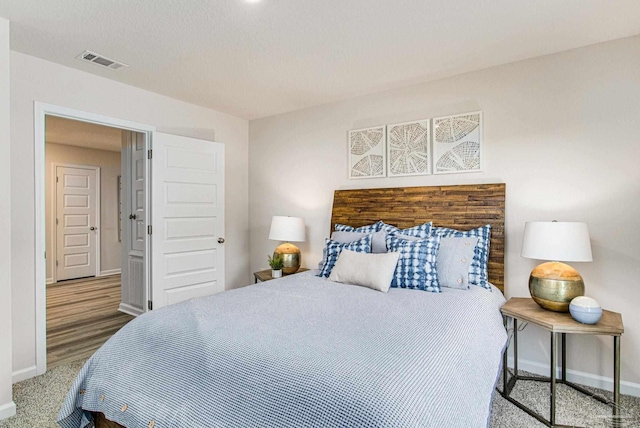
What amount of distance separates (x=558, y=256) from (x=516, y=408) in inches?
39.4

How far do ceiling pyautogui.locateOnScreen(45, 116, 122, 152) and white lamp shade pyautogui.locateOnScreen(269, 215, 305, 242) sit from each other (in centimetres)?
272

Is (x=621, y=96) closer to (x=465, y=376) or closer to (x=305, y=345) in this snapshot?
(x=465, y=376)

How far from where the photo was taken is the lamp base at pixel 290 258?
361 cm

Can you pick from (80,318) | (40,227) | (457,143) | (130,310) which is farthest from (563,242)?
(80,318)

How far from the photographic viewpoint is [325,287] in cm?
243

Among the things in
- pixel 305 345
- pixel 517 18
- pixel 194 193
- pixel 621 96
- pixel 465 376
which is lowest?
pixel 465 376

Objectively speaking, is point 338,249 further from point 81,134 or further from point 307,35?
point 81,134

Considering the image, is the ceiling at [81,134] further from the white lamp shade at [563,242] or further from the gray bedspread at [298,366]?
the white lamp shade at [563,242]

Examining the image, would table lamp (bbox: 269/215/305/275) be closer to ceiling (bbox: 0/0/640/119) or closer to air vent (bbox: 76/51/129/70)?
ceiling (bbox: 0/0/640/119)

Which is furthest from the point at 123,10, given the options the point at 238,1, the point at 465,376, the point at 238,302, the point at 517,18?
the point at 465,376

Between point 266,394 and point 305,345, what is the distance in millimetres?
256

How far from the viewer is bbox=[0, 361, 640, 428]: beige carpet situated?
203 cm

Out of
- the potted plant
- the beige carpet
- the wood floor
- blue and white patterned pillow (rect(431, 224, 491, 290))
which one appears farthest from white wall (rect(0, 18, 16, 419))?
blue and white patterned pillow (rect(431, 224, 491, 290))

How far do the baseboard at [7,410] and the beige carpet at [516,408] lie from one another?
0.04 metres
